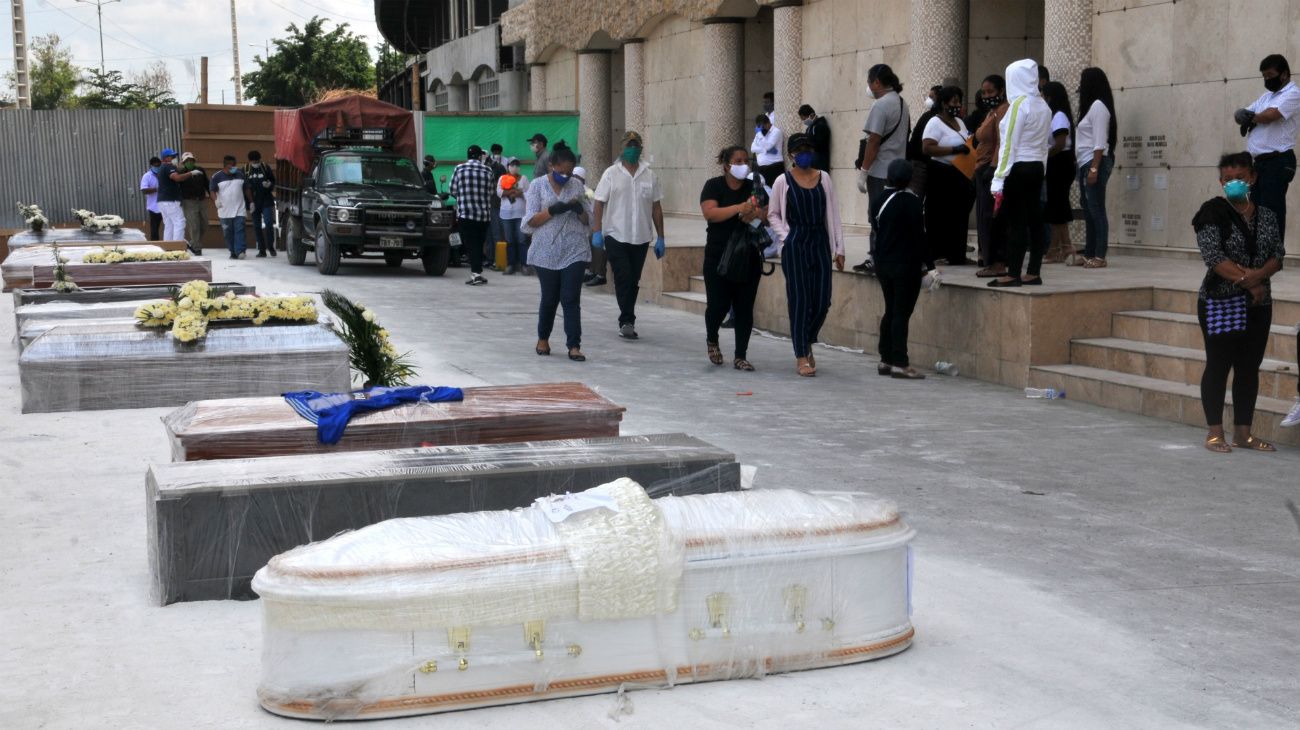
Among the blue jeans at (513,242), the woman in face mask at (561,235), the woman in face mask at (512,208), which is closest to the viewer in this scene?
the woman in face mask at (561,235)

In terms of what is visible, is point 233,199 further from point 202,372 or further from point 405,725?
point 405,725

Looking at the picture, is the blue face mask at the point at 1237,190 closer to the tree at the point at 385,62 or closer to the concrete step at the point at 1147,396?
the concrete step at the point at 1147,396

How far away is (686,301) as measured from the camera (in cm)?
1650

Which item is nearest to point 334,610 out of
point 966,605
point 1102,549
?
point 966,605

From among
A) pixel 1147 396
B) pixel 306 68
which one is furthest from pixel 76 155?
pixel 306 68

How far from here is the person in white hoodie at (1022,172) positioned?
36.2 feet

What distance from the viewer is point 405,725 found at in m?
4.06

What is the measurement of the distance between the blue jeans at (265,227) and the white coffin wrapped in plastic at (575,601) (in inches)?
876

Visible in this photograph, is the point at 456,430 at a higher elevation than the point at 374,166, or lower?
lower

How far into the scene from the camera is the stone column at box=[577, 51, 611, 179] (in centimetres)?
3284

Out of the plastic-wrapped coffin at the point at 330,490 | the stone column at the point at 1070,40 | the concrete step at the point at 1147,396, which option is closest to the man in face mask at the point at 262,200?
the stone column at the point at 1070,40

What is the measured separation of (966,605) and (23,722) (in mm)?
3285

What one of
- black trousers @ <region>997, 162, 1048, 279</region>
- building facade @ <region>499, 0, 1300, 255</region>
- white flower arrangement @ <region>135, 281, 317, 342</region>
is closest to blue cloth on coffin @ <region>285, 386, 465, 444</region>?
white flower arrangement @ <region>135, 281, 317, 342</region>

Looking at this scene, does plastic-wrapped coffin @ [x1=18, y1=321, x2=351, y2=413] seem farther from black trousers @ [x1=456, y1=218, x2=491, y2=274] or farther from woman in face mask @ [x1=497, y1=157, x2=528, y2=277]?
woman in face mask @ [x1=497, y1=157, x2=528, y2=277]
